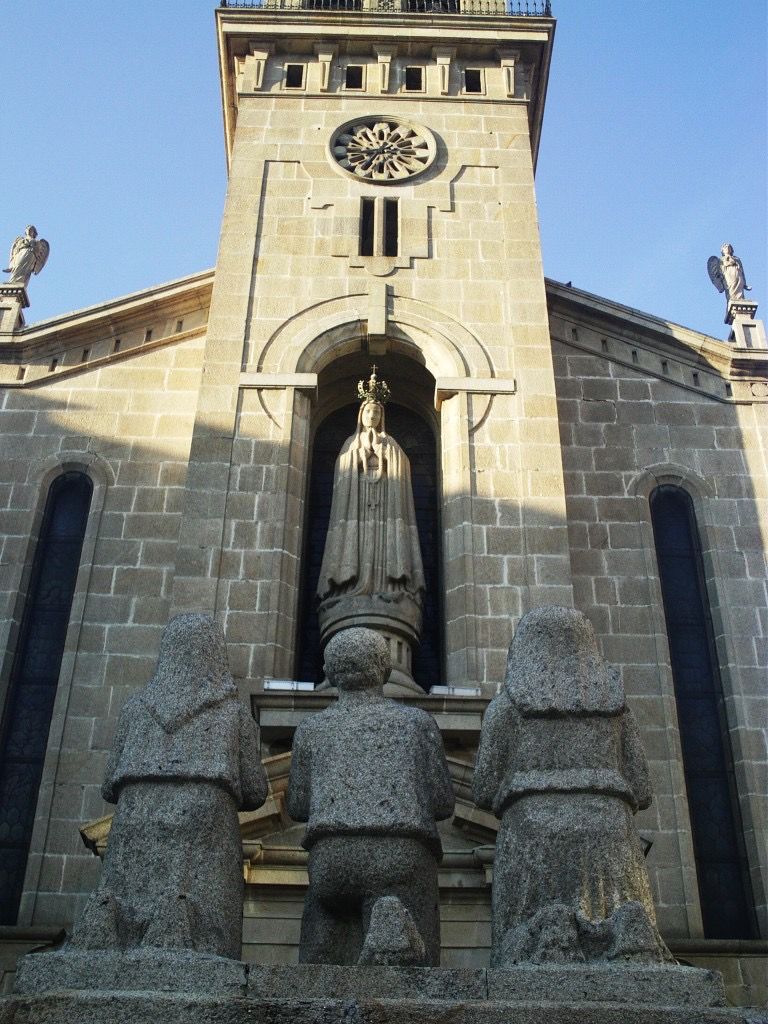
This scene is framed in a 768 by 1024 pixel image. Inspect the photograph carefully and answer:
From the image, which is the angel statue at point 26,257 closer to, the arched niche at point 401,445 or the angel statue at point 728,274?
the arched niche at point 401,445

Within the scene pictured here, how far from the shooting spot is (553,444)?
15.8 metres

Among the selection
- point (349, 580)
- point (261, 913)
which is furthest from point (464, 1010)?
point (349, 580)

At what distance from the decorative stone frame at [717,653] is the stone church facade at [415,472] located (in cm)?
4

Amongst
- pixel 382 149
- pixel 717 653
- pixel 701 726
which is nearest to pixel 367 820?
pixel 701 726

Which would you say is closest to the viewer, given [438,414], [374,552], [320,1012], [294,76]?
[320,1012]

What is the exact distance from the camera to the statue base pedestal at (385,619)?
1402cm

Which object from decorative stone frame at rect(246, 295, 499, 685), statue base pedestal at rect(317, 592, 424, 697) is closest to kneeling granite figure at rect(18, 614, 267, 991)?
decorative stone frame at rect(246, 295, 499, 685)

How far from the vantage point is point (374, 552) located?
14.6 m

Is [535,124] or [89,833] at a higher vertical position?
[535,124]

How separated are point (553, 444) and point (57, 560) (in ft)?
22.1

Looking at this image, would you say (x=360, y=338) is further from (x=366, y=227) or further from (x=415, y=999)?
(x=415, y=999)

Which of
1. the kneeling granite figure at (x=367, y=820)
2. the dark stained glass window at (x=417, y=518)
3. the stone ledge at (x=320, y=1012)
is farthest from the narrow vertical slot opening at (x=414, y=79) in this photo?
the stone ledge at (x=320, y=1012)

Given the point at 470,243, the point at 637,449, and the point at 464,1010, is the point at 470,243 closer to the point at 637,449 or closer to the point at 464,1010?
the point at 637,449

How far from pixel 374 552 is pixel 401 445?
3754 millimetres
